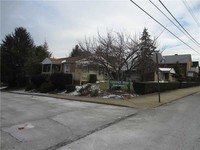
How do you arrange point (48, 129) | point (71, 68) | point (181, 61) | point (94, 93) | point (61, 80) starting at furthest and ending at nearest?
point (181, 61) → point (71, 68) → point (61, 80) → point (94, 93) → point (48, 129)

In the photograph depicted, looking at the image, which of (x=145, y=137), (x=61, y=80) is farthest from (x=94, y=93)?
(x=145, y=137)

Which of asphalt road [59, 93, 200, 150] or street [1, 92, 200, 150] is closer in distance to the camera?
asphalt road [59, 93, 200, 150]

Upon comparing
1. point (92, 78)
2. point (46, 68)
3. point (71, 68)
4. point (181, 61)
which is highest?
point (181, 61)

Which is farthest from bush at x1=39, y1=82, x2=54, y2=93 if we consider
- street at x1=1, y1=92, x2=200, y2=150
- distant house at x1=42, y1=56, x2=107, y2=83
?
street at x1=1, y1=92, x2=200, y2=150

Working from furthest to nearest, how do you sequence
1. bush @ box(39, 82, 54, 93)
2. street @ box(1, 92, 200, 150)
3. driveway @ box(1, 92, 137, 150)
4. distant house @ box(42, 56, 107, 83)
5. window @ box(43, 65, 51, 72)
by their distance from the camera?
window @ box(43, 65, 51, 72)
distant house @ box(42, 56, 107, 83)
bush @ box(39, 82, 54, 93)
driveway @ box(1, 92, 137, 150)
street @ box(1, 92, 200, 150)

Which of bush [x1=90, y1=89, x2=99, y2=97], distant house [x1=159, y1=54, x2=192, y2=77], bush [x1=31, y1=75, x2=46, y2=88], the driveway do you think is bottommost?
the driveway

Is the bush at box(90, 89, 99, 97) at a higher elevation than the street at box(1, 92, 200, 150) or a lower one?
higher

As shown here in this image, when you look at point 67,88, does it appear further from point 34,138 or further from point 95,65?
point 34,138

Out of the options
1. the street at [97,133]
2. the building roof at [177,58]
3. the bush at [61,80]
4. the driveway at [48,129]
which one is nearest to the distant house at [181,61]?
the building roof at [177,58]

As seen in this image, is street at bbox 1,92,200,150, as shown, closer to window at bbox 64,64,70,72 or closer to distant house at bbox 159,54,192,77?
window at bbox 64,64,70,72

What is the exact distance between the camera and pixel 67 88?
27859 millimetres

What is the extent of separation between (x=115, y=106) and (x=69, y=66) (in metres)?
25.3

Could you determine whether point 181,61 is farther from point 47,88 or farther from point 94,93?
point 94,93

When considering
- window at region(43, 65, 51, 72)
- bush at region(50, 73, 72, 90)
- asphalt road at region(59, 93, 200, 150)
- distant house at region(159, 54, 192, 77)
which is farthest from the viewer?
distant house at region(159, 54, 192, 77)
